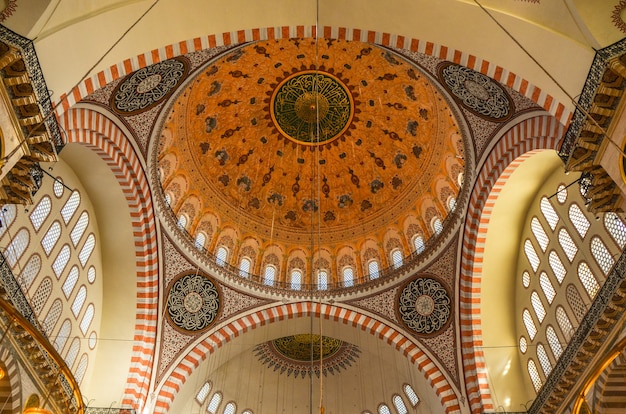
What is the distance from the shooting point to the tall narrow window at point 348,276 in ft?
42.3

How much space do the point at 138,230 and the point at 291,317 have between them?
14.1 feet

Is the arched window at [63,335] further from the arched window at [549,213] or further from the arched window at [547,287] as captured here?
the arched window at [549,213]

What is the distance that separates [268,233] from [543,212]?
287 inches

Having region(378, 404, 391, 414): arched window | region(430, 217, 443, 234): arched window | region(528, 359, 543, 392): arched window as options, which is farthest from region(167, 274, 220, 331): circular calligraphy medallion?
region(528, 359, 543, 392): arched window

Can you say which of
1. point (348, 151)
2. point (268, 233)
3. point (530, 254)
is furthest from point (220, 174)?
point (530, 254)

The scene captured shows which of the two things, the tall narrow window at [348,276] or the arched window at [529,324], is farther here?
the tall narrow window at [348,276]

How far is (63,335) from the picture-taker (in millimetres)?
9008

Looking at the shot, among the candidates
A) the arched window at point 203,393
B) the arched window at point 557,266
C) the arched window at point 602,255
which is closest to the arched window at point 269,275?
the arched window at point 203,393

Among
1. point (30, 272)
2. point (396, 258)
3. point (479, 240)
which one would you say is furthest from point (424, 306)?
point (30, 272)

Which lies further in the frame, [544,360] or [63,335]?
[544,360]

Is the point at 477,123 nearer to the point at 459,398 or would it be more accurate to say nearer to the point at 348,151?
the point at 348,151

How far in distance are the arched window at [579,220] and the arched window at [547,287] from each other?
4.62 feet

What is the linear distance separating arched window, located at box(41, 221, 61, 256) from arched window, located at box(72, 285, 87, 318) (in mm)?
1406

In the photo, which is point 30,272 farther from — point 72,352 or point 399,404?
point 399,404
